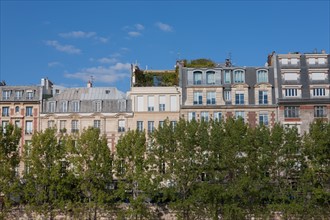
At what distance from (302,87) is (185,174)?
52.5 ft

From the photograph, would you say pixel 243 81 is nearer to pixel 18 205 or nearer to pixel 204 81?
pixel 204 81

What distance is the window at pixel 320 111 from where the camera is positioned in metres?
49.6

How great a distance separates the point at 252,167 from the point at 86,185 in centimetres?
1246

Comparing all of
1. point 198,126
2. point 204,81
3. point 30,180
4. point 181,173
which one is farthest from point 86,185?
point 204,81

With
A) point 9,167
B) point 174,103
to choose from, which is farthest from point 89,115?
point 9,167

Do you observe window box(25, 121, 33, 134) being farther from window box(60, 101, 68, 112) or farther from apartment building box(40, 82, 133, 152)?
window box(60, 101, 68, 112)

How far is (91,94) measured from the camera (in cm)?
5422

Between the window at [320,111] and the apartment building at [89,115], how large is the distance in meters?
16.7

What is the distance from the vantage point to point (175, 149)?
142 feet

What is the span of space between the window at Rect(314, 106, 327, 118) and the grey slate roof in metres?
18.0

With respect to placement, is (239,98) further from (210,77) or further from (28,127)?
(28,127)

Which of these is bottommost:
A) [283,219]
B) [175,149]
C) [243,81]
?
[283,219]

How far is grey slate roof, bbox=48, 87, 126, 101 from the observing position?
5353 centimetres

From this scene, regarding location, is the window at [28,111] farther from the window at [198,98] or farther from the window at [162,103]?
the window at [198,98]
